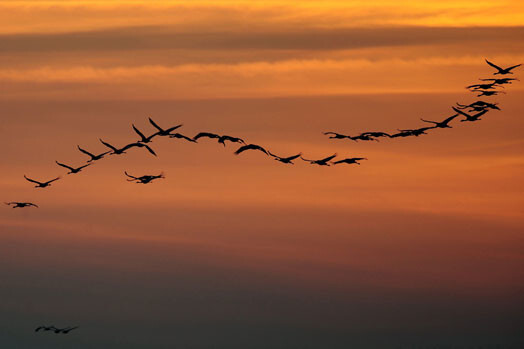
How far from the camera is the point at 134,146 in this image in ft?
647

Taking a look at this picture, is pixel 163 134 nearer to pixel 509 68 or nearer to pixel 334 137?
pixel 334 137

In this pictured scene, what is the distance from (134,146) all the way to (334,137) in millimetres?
24677

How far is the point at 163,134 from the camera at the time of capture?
19500 centimetres

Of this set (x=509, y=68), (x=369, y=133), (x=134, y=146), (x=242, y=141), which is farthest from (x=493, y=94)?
(x=134, y=146)

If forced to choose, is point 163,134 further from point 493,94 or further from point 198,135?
point 493,94

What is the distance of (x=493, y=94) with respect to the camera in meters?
194

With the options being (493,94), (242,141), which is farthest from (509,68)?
(242,141)

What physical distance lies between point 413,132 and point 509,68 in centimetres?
1520

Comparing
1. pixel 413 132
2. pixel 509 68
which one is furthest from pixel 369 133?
pixel 509 68

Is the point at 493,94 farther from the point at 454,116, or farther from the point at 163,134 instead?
the point at 163,134

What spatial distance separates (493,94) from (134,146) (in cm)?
4432

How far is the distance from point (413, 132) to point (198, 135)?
26.9m

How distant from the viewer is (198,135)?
640ft

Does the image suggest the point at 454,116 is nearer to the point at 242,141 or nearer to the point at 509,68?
the point at 509,68
